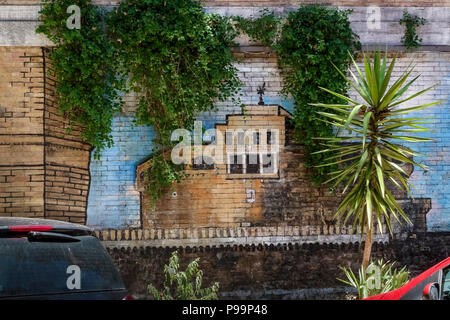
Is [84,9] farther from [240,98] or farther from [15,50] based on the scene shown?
[240,98]

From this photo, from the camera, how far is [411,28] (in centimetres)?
839

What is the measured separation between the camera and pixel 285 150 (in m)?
8.38

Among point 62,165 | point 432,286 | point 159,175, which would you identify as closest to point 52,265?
point 432,286

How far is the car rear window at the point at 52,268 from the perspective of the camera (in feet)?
12.1

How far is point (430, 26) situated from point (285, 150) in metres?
3.17

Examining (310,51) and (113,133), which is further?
(113,133)

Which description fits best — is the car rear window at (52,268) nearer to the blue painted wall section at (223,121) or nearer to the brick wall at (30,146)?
the blue painted wall section at (223,121)

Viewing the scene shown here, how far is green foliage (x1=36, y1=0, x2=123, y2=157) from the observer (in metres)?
7.73

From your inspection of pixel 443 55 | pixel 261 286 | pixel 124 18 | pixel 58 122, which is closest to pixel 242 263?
pixel 261 286

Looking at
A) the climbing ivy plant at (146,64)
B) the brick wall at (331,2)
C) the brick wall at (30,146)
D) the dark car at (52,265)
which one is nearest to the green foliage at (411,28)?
the brick wall at (331,2)

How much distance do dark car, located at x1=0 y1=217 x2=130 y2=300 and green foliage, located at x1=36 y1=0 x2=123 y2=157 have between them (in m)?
3.73

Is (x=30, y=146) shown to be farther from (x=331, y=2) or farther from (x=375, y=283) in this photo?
(x=375, y=283)

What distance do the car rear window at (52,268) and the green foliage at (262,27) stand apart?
498cm

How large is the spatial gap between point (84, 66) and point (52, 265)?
4542 mm
